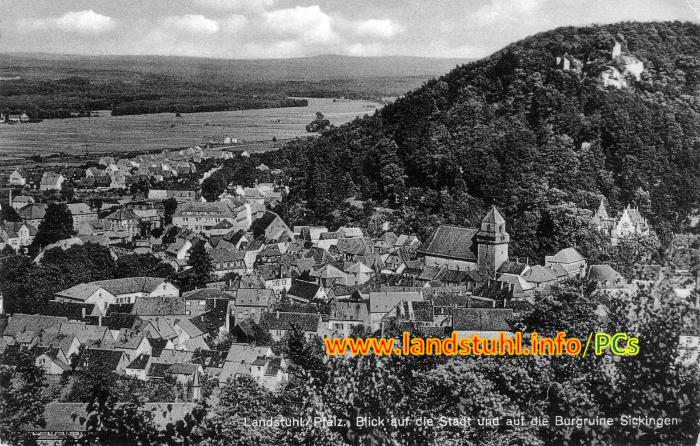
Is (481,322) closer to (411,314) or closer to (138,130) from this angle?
(411,314)

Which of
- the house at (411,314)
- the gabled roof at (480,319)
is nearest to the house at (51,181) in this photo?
the house at (411,314)

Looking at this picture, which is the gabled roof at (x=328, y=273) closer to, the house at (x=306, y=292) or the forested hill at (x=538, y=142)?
the house at (x=306, y=292)

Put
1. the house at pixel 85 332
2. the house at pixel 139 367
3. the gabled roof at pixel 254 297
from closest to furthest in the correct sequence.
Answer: the house at pixel 139 367 < the house at pixel 85 332 < the gabled roof at pixel 254 297

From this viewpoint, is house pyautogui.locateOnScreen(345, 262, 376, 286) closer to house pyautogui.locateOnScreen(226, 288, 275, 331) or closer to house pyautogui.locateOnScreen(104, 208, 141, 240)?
house pyautogui.locateOnScreen(226, 288, 275, 331)

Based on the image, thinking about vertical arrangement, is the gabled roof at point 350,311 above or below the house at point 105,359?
above

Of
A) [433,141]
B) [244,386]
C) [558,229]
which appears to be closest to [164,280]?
[244,386]

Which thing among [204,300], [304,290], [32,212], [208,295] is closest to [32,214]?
[32,212]

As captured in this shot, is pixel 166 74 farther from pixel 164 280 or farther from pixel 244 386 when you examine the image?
pixel 244 386
